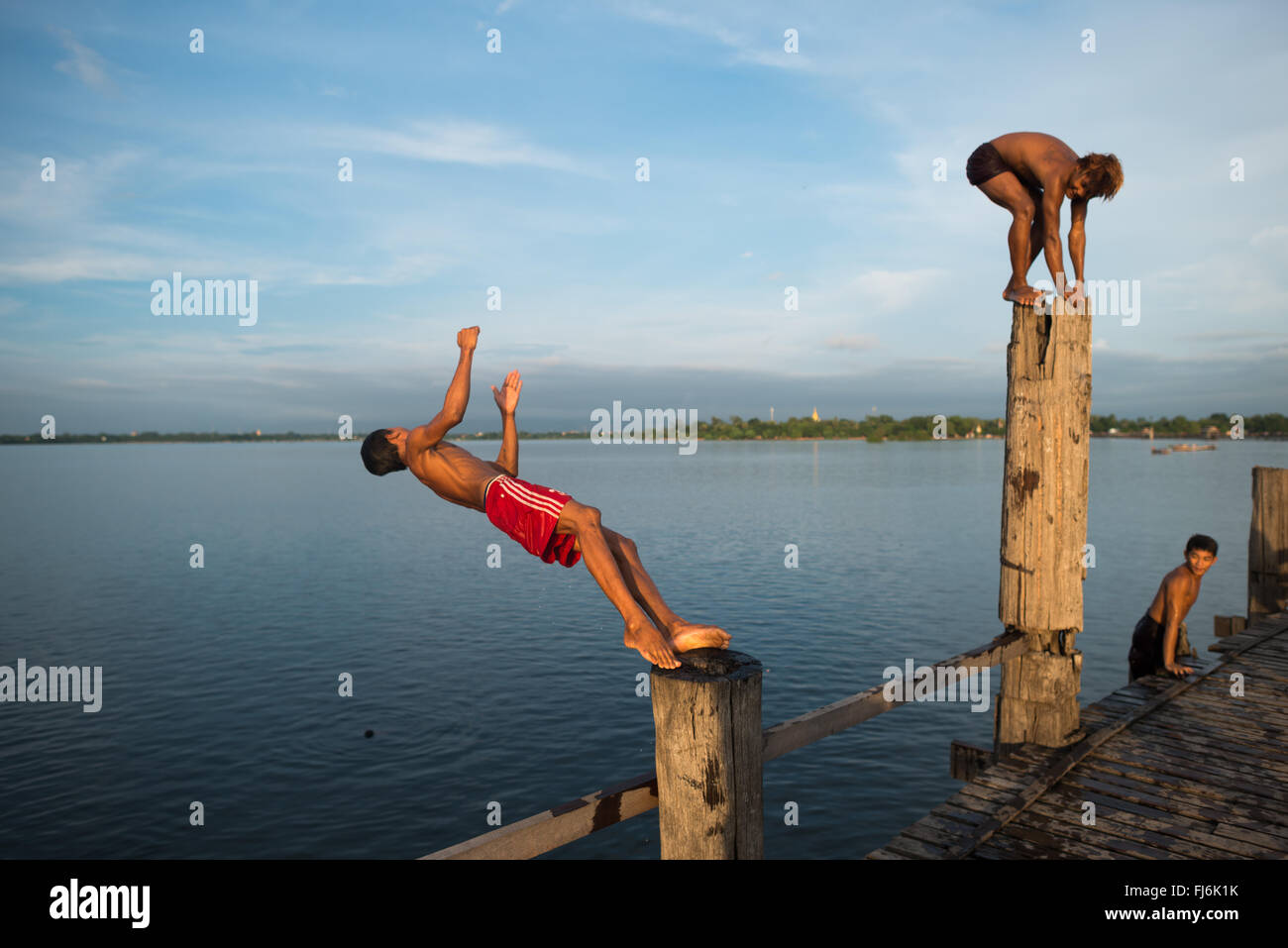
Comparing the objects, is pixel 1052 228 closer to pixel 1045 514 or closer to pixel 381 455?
pixel 1045 514

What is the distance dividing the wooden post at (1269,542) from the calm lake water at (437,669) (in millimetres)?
4337

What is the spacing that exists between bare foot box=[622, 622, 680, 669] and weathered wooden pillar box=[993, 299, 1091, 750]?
3.43 m

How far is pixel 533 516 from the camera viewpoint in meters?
4.62

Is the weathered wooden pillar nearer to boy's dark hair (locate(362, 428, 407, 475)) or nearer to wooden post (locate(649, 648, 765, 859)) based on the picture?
wooden post (locate(649, 648, 765, 859))

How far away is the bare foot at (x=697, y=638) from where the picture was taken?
386cm

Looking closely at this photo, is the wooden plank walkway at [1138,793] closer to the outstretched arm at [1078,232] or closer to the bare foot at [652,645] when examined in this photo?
the bare foot at [652,645]

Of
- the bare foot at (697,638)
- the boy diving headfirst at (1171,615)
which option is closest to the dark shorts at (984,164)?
the boy diving headfirst at (1171,615)

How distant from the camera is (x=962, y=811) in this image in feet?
16.7

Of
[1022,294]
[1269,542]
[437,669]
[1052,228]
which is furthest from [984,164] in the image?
[437,669]

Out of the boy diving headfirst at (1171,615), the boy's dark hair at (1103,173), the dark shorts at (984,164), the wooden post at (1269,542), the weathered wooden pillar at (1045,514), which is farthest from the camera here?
the wooden post at (1269,542)

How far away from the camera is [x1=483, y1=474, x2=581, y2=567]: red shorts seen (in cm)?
457

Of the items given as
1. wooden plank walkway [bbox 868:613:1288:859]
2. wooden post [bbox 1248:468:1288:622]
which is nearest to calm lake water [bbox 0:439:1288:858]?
wooden post [bbox 1248:468:1288:622]
